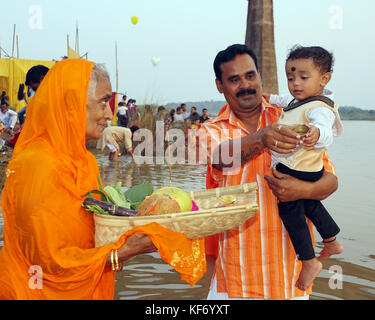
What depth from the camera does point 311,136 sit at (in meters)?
2.53

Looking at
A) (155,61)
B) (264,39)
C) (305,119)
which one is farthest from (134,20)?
(305,119)

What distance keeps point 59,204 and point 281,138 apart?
1.24 meters

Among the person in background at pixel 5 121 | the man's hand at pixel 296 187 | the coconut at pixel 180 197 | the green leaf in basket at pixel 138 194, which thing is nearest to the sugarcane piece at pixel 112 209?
the coconut at pixel 180 197

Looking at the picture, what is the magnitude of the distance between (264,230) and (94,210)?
118 centimetres

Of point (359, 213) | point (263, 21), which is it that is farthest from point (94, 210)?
point (263, 21)

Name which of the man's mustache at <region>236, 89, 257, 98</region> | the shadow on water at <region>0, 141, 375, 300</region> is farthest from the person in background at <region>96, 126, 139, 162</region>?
the man's mustache at <region>236, 89, 257, 98</region>

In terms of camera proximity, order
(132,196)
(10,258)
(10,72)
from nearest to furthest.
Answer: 1. (10,258)
2. (132,196)
3. (10,72)

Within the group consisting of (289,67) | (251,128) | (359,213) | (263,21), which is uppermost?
(263,21)

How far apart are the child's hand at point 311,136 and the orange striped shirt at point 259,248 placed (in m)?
0.51

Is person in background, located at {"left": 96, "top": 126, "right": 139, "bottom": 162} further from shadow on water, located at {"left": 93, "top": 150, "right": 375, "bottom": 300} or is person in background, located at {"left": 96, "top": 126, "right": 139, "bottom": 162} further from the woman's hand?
the woman's hand

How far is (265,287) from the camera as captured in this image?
→ 2951 millimetres

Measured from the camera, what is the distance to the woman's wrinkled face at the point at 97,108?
97.2 inches

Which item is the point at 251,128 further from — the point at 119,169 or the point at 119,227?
the point at 119,169
